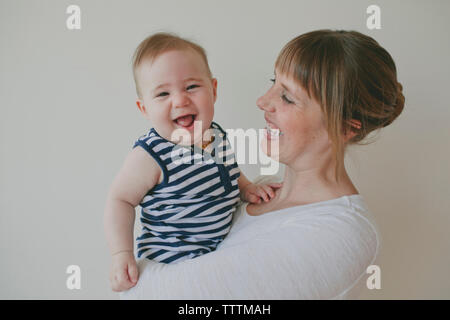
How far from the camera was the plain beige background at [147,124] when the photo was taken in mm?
1624

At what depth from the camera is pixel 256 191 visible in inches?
50.3

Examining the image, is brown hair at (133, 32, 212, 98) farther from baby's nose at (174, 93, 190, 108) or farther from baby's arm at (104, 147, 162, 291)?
baby's arm at (104, 147, 162, 291)

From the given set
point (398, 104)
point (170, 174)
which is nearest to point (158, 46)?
point (170, 174)

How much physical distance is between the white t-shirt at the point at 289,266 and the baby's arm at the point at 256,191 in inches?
10.0

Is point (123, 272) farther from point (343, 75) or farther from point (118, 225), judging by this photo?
point (343, 75)

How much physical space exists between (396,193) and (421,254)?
1.15 ft

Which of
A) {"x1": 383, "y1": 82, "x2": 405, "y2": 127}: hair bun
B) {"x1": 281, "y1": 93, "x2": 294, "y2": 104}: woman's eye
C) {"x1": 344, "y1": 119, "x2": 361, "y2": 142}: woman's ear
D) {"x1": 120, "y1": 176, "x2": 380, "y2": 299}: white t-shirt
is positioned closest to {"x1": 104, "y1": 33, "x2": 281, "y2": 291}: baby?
{"x1": 120, "y1": 176, "x2": 380, "y2": 299}: white t-shirt

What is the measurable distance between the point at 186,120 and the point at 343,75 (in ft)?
1.59

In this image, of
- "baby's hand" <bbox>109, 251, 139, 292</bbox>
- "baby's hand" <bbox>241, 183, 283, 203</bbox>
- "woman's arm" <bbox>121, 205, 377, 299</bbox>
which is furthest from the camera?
"baby's hand" <bbox>241, 183, 283, 203</bbox>

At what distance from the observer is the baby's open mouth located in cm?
110

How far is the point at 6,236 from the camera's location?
1.83 metres

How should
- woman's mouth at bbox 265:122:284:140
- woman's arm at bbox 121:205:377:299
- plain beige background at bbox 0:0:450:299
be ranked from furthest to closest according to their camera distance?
1. plain beige background at bbox 0:0:450:299
2. woman's mouth at bbox 265:122:284:140
3. woman's arm at bbox 121:205:377:299
